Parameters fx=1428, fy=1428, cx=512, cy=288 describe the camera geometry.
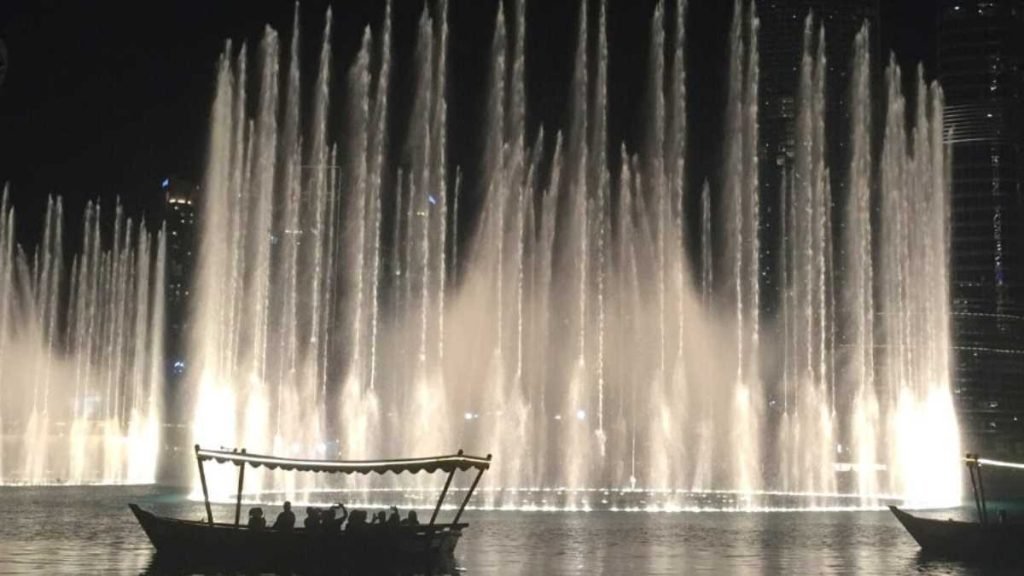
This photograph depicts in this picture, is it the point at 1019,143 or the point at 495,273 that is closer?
the point at 495,273

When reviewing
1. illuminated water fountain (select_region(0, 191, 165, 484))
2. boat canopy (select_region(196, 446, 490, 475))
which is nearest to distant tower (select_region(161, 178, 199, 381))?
illuminated water fountain (select_region(0, 191, 165, 484))

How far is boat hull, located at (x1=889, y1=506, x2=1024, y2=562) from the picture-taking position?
28156 millimetres

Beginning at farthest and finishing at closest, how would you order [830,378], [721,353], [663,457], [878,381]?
1. [830,378]
2. [878,381]
3. [721,353]
4. [663,457]

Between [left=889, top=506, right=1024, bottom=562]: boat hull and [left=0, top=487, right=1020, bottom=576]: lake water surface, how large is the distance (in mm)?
509

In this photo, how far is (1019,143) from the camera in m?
126

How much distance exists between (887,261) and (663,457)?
1159 cm

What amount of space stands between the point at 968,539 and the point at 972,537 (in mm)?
94

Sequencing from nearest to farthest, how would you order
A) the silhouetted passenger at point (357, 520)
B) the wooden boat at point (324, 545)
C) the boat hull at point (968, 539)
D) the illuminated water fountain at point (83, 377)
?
the wooden boat at point (324, 545) < the silhouetted passenger at point (357, 520) < the boat hull at point (968, 539) < the illuminated water fountain at point (83, 377)

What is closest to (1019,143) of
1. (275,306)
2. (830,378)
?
(830,378)

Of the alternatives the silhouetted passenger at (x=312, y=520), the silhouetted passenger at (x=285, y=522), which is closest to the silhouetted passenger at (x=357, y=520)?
the silhouetted passenger at (x=312, y=520)

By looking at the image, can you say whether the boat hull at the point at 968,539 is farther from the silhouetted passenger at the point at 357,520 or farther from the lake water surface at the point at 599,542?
the silhouetted passenger at the point at 357,520

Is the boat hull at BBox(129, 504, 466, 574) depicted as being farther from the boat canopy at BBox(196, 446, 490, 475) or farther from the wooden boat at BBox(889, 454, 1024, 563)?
the wooden boat at BBox(889, 454, 1024, 563)

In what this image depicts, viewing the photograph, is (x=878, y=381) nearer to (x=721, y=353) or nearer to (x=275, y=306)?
Answer: (x=721, y=353)

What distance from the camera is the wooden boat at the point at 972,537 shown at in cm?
2817
